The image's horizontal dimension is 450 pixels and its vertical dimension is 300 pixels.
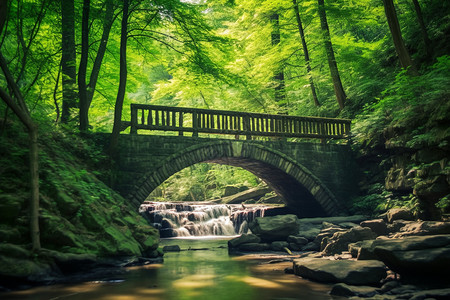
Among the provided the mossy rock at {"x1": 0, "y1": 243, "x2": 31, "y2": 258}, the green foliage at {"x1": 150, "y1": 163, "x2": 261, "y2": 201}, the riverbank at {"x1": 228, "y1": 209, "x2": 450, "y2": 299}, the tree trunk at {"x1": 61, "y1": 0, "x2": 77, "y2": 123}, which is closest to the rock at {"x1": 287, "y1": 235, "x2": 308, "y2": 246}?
the riverbank at {"x1": 228, "y1": 209, "x2": 450, "y2": 299}

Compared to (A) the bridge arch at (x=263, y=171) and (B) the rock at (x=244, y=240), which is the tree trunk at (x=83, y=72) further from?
(B) the rock at (x=244, y=240)

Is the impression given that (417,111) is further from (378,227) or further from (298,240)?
(298,240)

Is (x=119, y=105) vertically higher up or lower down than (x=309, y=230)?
higher up

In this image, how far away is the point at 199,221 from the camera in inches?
565

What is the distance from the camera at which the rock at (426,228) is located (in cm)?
608

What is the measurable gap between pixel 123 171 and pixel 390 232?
6962 millimetres

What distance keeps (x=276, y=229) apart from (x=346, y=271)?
4.95 metres

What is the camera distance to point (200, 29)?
34.3 feet

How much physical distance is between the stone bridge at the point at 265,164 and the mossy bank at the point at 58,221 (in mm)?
1698

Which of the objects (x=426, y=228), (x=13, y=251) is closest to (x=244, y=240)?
(x=426, y=228)

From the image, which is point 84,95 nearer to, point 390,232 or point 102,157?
point 102,157

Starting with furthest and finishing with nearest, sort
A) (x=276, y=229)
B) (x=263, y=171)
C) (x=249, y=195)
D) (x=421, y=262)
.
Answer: (x=249, y=195) → (x=263, y=171) → (x=276, y=229) → (x=421, y=262)

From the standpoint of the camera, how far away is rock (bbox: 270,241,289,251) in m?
9.20

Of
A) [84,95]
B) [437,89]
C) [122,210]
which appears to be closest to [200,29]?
[84,95]
